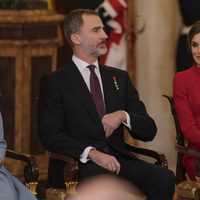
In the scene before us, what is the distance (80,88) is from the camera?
A: 21.0 feet

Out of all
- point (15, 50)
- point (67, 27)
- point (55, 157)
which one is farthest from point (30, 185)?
point (15, 50)

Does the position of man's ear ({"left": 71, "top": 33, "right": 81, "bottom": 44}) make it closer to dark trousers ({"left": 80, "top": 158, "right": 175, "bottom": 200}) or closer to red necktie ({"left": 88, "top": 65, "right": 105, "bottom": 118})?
red necktie ({"left": 88, "top": 65, "right": 105, "bottom": 118})

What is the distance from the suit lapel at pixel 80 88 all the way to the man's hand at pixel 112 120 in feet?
0.23

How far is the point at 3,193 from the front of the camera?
5.47 metres

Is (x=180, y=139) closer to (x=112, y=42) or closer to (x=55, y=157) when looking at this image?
(x=55, y=157)

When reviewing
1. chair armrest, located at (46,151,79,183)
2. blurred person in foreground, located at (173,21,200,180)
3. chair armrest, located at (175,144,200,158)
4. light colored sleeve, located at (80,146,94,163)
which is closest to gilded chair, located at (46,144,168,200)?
chair armrest, located at (46,151,79,183)

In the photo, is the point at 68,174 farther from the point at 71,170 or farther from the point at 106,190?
the point at 106,190

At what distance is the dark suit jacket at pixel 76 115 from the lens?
618 centimetres

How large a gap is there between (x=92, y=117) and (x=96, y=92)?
0.20 m

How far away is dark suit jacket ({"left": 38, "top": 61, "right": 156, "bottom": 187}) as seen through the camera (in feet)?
20.3

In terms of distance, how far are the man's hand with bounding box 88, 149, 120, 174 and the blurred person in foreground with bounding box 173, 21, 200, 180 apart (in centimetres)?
63

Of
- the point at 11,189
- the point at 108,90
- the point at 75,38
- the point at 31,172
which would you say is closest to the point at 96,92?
the point at 108,90

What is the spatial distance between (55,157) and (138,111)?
70cm

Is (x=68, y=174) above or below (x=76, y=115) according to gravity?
below
